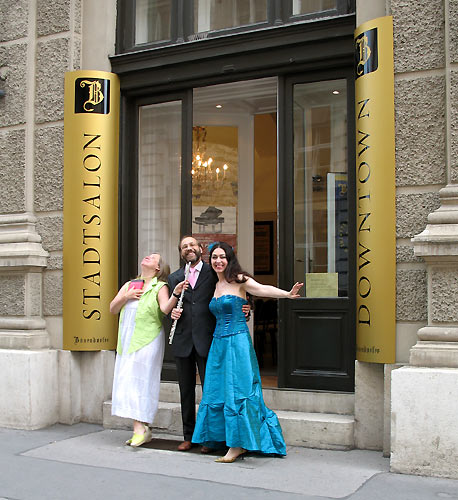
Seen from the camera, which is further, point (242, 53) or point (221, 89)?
point (221, 89)

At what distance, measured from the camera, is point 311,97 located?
7.45m

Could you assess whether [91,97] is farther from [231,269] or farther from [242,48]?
[231,269]

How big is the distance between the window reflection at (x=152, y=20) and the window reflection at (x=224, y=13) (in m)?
0.41

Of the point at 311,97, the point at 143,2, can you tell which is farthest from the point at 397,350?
the point at 143,2

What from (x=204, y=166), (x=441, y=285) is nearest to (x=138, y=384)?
(x=441, y=285)

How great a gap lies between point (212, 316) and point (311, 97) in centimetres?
256

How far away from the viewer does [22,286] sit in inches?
316

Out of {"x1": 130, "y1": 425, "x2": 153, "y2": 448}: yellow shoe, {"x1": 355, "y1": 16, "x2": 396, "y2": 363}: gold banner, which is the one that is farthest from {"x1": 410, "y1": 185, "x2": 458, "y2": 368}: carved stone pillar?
{"x1": 130, "y1": 425, "x2": 153, "y2": 448}: yellow shoe

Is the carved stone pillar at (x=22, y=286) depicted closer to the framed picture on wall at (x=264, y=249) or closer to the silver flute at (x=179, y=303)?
the silver flute at (x=179, y=303)

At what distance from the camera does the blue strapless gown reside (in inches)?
238

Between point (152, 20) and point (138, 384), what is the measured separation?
4259 millimetres

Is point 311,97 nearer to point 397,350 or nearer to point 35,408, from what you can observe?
point 397,350

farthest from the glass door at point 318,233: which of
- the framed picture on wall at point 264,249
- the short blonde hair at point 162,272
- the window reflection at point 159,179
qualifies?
the framed picture on wall at point 264,249

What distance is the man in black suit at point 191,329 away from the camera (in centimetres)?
651
